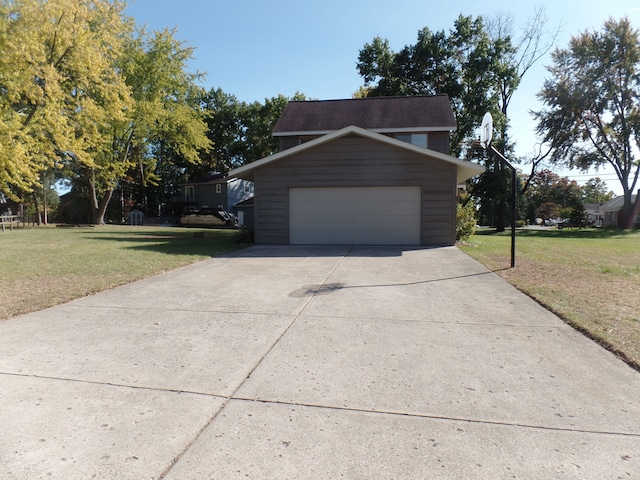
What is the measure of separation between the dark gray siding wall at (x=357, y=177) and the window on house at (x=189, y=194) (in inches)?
1331

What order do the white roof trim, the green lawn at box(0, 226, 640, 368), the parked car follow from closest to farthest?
the green lawn at box(0, 226, 640, 368), the white roof trim, the parked car

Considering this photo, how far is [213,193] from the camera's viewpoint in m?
43.5

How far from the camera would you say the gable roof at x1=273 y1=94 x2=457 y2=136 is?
722 inches

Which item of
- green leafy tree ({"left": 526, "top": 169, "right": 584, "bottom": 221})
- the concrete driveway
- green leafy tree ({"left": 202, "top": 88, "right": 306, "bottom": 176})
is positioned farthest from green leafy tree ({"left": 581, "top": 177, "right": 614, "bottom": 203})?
the concrete driveway

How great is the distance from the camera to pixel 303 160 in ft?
43.7

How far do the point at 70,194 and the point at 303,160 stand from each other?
47.2m

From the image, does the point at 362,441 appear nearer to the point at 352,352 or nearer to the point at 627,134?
the point at 352,352

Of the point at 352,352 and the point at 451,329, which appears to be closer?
the point at 352,352

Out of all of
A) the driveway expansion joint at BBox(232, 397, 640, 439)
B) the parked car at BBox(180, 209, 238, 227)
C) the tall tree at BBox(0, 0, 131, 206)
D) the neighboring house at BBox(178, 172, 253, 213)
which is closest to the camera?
the driveway expansion joint at BBox(232, 397, 640, 439)

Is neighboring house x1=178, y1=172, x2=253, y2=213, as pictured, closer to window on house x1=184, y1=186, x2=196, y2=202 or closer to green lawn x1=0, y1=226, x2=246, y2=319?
window on house x1=184, y1=186, x2=196, y2=202

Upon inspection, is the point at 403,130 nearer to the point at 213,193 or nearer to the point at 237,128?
the point at 213,193

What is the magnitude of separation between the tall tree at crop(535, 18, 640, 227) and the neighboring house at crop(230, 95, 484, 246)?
27.5 metres

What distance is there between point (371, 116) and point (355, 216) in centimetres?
843

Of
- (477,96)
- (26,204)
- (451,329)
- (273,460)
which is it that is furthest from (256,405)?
(26,204)
